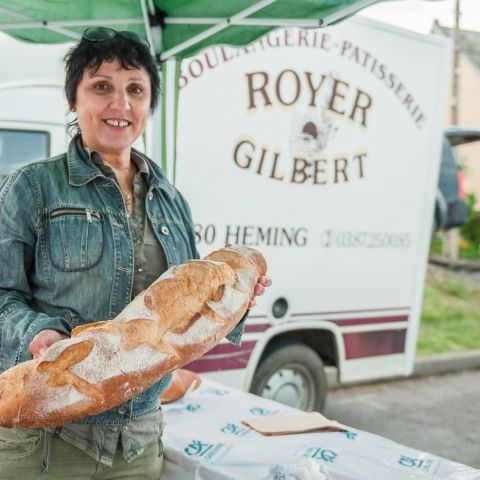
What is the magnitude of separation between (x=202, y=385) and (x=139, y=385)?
4.72ft

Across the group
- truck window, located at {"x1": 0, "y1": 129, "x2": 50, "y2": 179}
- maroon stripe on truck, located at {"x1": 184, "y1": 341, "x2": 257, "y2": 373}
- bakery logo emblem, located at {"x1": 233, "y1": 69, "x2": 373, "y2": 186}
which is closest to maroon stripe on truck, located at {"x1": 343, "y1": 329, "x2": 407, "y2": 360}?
maroon stripe on truck, located at {"x1": 184, "y1": 341, "x2": 257, "y2": 373}

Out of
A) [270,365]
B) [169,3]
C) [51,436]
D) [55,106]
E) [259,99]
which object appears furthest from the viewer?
[270,365]

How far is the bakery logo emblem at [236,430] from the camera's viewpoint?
2.67 m

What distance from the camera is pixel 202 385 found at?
323 centimetres

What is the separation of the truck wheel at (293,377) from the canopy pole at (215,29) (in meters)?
2.56

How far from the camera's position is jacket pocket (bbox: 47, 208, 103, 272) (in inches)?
78.6

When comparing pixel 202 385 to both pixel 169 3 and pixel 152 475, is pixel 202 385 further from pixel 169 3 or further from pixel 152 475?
pixel 169 3

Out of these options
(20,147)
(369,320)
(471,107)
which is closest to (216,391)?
(20,147)

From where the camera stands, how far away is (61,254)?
6.56 feet

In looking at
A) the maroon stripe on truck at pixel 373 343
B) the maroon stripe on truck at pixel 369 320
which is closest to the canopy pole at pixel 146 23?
the maroon stripe on truck at pixel 369 320

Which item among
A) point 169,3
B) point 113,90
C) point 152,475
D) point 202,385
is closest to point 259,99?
point 169,3

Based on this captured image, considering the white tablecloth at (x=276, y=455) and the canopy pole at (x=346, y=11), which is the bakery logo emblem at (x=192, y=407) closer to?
the white tablecloth at (x=276, y=455)

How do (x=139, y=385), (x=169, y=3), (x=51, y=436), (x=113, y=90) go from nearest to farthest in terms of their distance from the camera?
(x=139, y=385) < (x=51, y=436) < (x=113, y=90) < (x=169, y=3)

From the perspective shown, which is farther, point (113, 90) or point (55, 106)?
point (55, 106)
